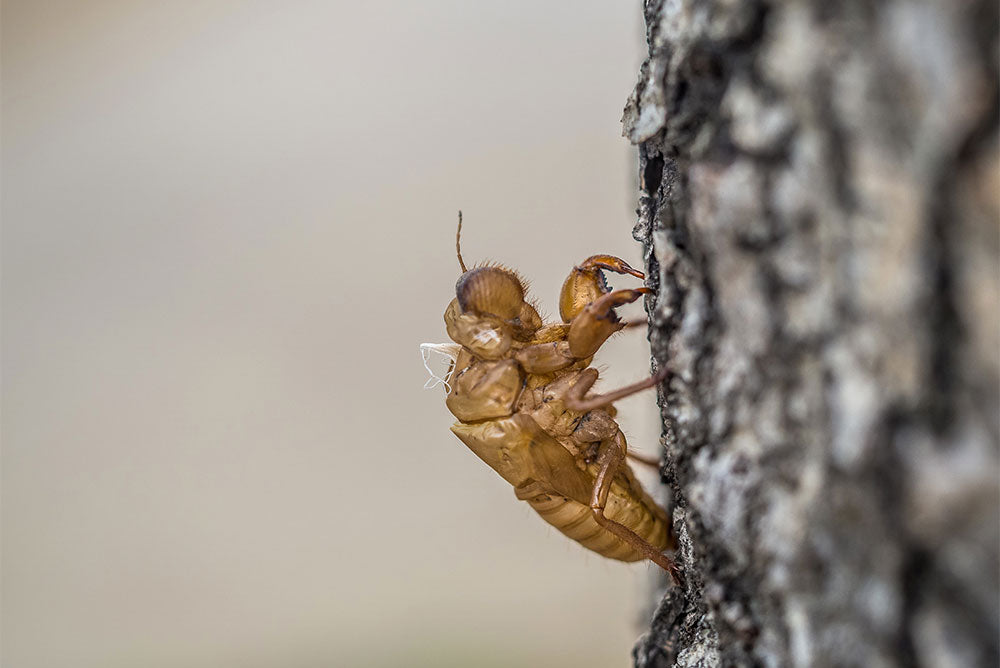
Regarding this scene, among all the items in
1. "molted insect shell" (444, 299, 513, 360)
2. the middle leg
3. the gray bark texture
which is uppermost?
"molted insect shell" (444, 299, 513, 360)

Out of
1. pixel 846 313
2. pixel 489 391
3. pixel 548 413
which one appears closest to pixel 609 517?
pixel 548 413

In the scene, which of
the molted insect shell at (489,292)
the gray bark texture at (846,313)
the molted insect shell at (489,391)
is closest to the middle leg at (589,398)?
the molted insect shell at (489,391)

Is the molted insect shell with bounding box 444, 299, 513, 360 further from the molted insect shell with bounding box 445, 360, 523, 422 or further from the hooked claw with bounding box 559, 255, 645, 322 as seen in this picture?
the hooked claw with bounding box 559, 255, 645, 322

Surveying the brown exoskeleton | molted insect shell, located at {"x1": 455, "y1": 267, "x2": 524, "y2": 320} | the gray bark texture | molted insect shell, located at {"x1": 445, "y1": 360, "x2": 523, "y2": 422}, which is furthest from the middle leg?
the gray bark texture

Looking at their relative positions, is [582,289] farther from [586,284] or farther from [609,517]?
[609,517]

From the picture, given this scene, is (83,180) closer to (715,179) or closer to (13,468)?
(13,468)

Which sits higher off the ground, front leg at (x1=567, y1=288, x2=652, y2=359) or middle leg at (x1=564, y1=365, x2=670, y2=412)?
front leg at (x1=567, y1=288, x2=652, y2=359)

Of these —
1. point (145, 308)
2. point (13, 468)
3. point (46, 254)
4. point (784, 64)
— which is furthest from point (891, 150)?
point (46, 254)
